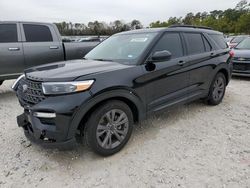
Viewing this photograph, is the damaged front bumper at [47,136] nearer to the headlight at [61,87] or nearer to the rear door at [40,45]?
the headlight at [61,87]

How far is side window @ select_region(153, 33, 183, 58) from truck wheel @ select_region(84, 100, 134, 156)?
3.78ft

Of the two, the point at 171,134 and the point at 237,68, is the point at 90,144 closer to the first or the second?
the point at 171,134

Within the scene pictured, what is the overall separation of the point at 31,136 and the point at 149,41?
7.14 ft

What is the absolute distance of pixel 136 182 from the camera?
2.62m

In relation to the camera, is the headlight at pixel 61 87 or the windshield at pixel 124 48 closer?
the headlight at pixel 61 87

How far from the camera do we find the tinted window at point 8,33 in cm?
549

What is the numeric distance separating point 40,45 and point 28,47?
0.32 metres

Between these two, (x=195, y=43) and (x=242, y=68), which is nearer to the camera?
(x=195, y=43)

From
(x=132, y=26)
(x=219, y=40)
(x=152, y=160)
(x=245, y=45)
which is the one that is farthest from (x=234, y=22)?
(x=152, y=160)

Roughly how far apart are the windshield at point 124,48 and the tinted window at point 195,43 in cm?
91

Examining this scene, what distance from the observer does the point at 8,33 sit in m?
5.58

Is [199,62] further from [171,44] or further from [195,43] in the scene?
[171,44]

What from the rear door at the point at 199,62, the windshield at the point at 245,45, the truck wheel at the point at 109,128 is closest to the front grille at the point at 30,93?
the truck wheel at the point at 109,128

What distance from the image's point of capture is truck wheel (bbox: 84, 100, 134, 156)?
9.34ft
